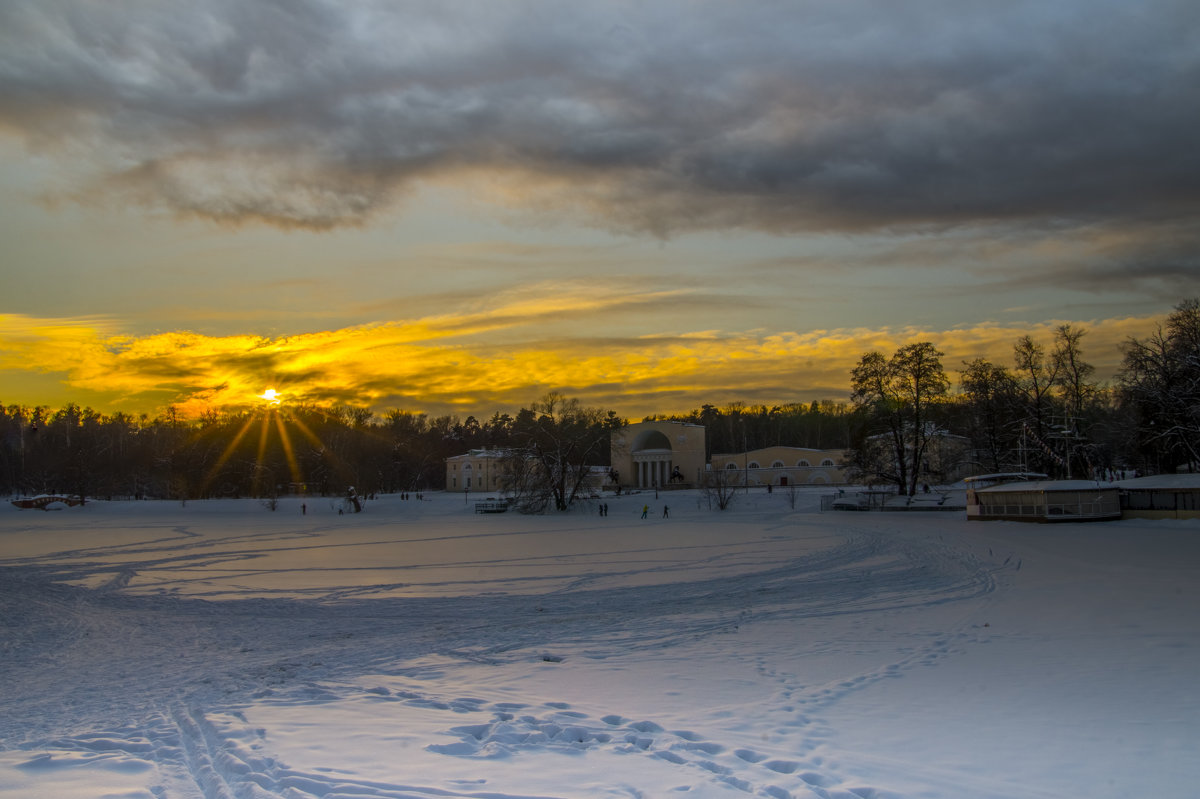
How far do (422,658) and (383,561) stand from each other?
18053 mm

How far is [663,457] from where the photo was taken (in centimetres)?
11144

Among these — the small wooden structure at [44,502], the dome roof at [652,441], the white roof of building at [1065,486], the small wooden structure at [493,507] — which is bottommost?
the small wooden structure at [493,507]

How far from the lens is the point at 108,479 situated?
371 ft

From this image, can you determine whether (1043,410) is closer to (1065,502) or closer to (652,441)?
(1065,502)

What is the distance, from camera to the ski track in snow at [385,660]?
7961mm

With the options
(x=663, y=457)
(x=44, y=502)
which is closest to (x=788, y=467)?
(x=663, y=457)

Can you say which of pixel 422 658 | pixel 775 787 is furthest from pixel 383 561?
pixel 775 787

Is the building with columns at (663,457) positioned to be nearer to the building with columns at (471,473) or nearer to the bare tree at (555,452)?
the building with columns at (471,473)

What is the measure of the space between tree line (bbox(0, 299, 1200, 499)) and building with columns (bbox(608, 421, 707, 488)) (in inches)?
395

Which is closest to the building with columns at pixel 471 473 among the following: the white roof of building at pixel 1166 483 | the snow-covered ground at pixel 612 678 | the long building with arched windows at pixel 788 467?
the long building with arched windows at pixel 788 467

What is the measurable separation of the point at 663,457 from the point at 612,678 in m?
99.7

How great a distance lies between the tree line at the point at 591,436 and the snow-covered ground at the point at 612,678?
2339cm

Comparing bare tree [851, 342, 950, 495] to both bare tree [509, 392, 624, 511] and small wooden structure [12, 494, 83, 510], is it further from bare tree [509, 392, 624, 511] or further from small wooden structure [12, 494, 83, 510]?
small wooden structure [12, 494, 83, 510]

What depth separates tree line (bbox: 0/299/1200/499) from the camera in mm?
46844
